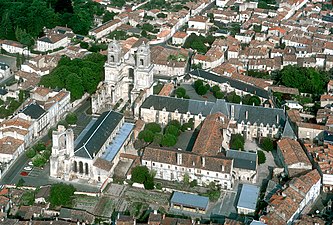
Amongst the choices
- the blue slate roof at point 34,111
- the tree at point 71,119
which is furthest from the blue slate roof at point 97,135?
the blue slate roof at point 34,111

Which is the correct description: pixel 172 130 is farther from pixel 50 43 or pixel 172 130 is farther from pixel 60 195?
pixel 50 43

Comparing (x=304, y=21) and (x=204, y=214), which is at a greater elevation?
(x=304, y=21)

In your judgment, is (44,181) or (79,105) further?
(79,105)

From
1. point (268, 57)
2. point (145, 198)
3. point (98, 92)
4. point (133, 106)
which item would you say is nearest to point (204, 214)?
point (145, 198)

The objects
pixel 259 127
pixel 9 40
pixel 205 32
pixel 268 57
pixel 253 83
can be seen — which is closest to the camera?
pixel 259 127

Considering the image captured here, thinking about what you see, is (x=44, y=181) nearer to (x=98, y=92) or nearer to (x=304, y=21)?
(x=98, y=92)

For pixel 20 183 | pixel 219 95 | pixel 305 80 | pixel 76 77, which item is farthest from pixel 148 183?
pixel 305 80
